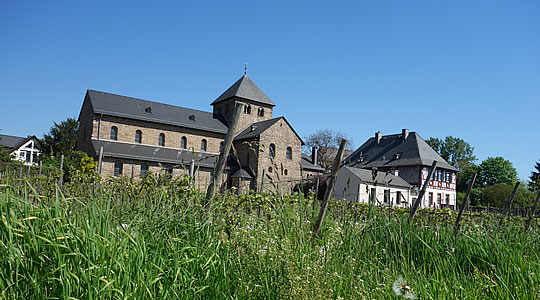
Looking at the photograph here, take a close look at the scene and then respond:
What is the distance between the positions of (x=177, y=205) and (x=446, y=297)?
2396 millimetres

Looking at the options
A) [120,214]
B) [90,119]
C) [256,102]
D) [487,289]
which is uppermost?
[256,102]

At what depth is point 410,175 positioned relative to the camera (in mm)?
46188

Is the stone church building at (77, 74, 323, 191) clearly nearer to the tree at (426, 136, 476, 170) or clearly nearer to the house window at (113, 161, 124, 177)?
the house window at (113, 161, 124, 177)

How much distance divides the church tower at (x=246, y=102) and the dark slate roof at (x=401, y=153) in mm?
12366

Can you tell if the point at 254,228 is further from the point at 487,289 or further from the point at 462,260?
the point at 462,260

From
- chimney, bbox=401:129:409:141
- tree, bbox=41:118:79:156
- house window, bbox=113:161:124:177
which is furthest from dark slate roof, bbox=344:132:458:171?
tree, bbox=41:118:79:156

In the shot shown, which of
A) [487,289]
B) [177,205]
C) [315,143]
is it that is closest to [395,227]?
[487,289]

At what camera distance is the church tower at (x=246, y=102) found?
42.7 metres

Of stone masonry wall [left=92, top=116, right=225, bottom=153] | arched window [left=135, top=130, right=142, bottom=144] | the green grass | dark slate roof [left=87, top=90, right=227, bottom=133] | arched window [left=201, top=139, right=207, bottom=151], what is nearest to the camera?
the green grass

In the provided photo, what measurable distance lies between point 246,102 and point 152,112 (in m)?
10.3

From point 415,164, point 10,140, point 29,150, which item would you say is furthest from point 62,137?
point 415,164

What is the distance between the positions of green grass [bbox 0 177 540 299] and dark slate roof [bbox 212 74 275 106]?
129 ft

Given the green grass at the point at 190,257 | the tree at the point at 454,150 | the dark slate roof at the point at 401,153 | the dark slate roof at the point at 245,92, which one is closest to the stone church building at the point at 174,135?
the dark slate roof at the point at 245,92

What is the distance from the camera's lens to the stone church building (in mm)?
33125
